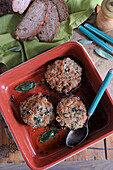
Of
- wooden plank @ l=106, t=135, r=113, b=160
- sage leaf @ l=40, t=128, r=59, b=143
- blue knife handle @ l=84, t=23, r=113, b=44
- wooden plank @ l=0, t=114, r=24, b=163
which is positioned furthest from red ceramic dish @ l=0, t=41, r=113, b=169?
blue knife handle @ l=84, t=23, r=113, b=44

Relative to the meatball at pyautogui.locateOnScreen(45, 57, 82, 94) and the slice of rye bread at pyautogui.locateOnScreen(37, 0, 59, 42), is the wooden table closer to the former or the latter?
the meatball at pyautogui.locateOnScreen(45, 57, 82, 94)

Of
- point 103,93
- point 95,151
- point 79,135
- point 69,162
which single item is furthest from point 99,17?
point 69,162

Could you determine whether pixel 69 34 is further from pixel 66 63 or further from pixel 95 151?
pixel 95 151

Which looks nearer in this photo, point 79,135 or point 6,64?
→ point 79,135

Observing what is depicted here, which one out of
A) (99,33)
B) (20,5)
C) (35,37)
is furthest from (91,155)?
(20,5)

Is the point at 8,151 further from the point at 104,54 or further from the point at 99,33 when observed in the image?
the point at 99,33

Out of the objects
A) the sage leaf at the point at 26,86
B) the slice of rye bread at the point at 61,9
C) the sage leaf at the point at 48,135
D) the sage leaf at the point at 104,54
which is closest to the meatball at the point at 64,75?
the sage leaf at the point at 26,86

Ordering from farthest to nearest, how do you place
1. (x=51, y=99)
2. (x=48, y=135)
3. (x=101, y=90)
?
(x=51, y=99) < (x=48, y=135) < (x=101, y=90)
